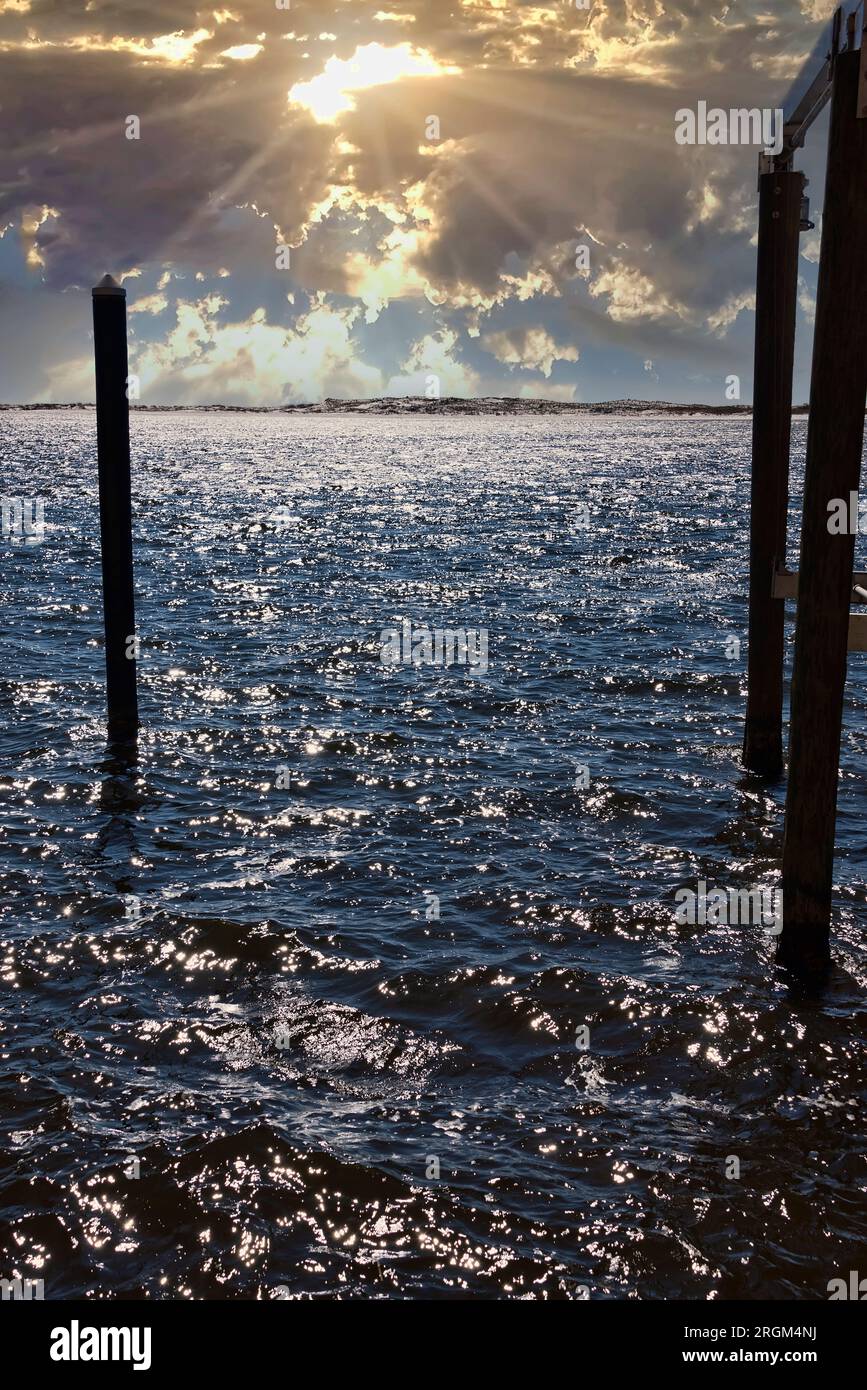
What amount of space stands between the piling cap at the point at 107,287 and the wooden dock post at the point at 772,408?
6.94 metres

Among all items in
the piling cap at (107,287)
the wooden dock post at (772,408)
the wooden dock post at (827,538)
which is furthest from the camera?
the piling cap at (107,287)

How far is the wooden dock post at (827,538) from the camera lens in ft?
27.9

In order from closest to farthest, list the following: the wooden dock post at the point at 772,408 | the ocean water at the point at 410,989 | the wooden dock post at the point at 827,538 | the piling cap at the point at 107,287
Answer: the ocean water at the point at 410,989 → the wooden dock post at the point at 827,538 → the wooden dock post at the point at 772,408 → the piling cap at the point at 107,287

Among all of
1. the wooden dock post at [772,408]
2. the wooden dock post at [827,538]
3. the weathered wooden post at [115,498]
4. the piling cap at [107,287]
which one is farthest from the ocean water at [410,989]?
the piling cap at [107,287]

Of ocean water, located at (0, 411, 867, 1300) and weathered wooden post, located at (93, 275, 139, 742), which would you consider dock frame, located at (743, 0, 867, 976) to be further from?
weathered wooden post, located at (93, 275, 139, 742)

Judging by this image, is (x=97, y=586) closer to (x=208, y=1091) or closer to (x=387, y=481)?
(x=208, y=1091)

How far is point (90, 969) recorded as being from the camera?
10430 millimetres

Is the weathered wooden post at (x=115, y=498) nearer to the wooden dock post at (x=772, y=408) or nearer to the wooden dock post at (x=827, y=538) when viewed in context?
the wooden dock post at (x=772, y=408)

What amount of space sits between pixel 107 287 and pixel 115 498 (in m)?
2.36

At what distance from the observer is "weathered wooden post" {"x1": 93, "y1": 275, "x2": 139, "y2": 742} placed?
1472 cm

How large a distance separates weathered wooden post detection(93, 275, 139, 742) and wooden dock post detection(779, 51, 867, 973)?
7.87m

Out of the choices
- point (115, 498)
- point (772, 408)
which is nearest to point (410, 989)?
point (772, 408)

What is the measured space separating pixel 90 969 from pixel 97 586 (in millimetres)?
19707
